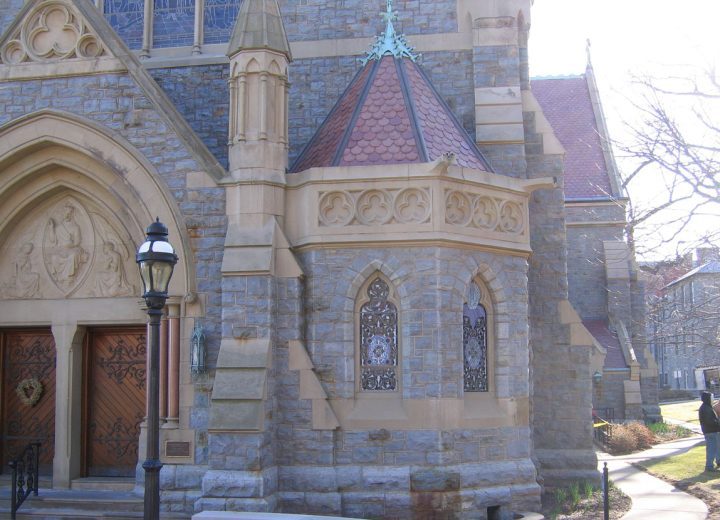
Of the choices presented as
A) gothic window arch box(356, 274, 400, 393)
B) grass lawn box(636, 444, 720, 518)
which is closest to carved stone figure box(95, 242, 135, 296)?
gothic window arch box(356, 274, 400, 393)

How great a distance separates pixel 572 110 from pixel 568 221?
4.61 meters

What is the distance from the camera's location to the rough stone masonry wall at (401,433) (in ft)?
33.8

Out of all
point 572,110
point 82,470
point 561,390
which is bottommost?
point 82,470

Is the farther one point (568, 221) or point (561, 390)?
point (568, 221)

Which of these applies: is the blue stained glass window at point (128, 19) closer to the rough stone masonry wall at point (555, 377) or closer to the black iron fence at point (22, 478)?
the black iron fence at point (22, 478)

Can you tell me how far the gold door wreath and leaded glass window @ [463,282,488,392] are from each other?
6.29 metres

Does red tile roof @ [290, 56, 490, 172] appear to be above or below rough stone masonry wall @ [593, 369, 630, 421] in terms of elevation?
above

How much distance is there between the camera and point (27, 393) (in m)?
12.5

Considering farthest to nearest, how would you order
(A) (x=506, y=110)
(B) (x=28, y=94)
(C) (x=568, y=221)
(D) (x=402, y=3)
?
(C) (x=568, y=221), (D) (x=402, y=3), (A) (x=506, y=110), (B) (x=28, y=94)

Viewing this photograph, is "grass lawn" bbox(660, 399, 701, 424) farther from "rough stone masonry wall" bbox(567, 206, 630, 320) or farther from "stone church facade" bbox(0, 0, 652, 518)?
"stone church facade" bbox(0, 0, 652, 518)

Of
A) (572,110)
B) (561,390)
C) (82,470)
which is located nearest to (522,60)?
(561,390)

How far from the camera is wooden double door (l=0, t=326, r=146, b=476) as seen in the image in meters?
12.1

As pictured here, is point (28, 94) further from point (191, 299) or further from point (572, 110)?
point (572, 110)

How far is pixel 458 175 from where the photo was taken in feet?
35.7
